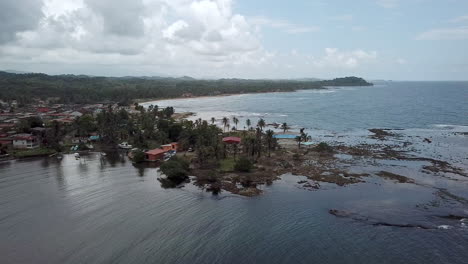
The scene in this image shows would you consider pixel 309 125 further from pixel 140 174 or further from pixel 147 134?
pixel 140 174

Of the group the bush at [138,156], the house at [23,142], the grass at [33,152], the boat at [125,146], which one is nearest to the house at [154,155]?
the bush at [138,156]

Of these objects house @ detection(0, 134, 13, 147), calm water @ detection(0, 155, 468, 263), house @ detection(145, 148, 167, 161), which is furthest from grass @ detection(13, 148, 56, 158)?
house @ detection(145, 148, 167, 161)

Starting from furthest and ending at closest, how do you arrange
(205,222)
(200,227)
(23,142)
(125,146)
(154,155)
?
(125,146) → (23,142) → (154,155) → (205,222) → (200,227)

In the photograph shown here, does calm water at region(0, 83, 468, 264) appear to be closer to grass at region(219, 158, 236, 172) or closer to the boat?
grass at region(219, 158, 236, 172)

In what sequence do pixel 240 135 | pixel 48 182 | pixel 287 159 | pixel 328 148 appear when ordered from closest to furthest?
pixel 48 182
pixel 287 159
pixel 328 148
pixel 240 135

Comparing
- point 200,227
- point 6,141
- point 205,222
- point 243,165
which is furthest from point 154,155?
point 6,141

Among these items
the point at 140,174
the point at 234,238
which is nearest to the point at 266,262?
the point at 234,238

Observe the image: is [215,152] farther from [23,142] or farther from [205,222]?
[23,142]
